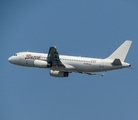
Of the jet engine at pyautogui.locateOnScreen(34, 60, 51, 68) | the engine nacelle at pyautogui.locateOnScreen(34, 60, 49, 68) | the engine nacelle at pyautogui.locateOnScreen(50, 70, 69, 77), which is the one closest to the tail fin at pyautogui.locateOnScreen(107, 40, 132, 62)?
the engine nacelle at pyautogui.locateOnScreen(50, 70, 69, 77)

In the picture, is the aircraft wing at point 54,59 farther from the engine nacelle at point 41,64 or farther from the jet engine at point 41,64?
the engine nacelle at point 41,64

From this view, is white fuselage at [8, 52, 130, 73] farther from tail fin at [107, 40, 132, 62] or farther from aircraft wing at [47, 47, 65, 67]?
tail fin at [107, 40, 132, 62]

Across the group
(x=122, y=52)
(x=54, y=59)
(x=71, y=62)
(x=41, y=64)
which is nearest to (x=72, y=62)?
(x=71, y=62)

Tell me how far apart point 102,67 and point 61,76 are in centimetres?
1269

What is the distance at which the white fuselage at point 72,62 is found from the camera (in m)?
84.0

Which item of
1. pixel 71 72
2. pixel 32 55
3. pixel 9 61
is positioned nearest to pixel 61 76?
pixel 71 72

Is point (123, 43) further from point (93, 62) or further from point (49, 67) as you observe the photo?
point (49, 67)

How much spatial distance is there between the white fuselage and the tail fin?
8.01 feet

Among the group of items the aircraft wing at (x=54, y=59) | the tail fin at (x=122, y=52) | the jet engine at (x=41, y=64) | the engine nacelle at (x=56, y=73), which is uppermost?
the tail fin at (x=122, y=52)

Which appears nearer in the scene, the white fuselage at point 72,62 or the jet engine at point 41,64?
the white fuselage at point 72,62

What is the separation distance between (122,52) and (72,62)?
39.2ft

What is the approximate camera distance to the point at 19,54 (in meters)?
95.1

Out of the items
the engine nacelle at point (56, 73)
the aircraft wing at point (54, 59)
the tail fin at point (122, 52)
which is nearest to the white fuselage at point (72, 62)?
the aircraft wing at point (54, 59)

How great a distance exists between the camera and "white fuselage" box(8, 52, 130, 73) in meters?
84.0
